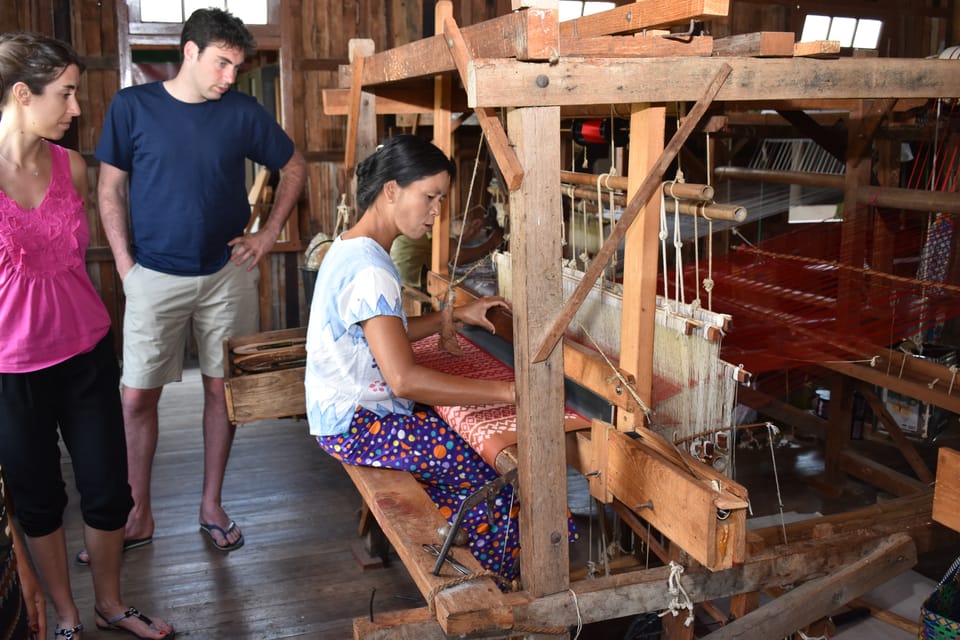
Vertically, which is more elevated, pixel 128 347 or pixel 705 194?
pixel 705 194

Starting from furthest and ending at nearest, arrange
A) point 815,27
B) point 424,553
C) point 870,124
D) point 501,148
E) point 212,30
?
1. point 815,27
2. point 870,124
3. point 212,30
4. point 424,553
5. point 501,148

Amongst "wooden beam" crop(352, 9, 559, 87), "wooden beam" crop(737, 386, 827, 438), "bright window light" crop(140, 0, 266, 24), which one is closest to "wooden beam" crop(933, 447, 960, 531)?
"wooden beam" crop(352, 9, 559, 87)

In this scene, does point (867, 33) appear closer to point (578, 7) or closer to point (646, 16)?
point (578, 7)

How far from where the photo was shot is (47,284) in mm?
2379

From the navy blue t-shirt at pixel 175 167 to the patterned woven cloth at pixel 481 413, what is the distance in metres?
0.89

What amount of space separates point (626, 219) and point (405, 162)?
2.69 ft

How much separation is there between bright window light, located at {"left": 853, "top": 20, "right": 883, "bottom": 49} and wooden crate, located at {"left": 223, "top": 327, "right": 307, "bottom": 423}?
6.10 m

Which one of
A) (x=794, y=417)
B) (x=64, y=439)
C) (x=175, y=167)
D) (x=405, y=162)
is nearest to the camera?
(x=405, y=162)

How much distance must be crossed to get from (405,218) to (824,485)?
2.68 meters

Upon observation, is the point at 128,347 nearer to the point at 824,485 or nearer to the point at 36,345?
the point at 36,345

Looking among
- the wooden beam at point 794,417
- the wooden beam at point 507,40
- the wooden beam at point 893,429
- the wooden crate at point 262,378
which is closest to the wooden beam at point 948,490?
the wooden beam at point 507,40

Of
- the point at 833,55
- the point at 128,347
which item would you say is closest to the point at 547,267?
the point at 833,55

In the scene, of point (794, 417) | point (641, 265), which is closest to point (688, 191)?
point (641, 265)

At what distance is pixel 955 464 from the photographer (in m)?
1.82
